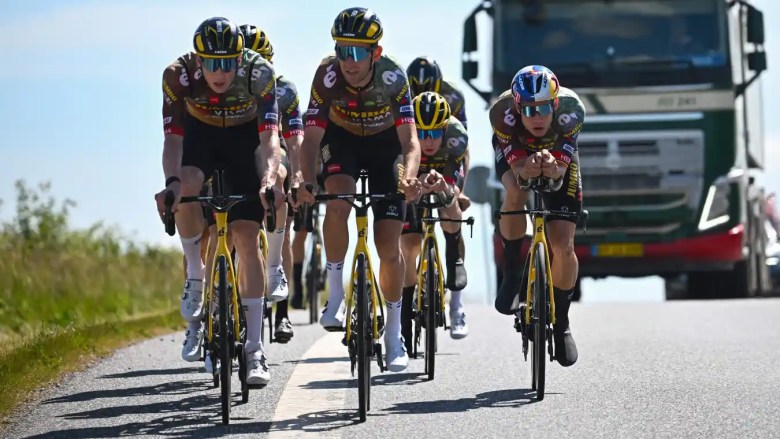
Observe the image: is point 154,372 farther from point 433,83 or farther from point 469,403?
point 433,83

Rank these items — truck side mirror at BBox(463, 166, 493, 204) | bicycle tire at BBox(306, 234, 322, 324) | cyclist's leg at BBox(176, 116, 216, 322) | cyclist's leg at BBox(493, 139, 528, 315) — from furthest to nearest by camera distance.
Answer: truck side mirror at BBox(463, 166, 493, 204) < bicycle tire at BBox(306, 234, 322, 324) < cyclist's leg at BBox(493, 139, 528, 315) < cyclist's leg at BBox(176, 116, 216, 322)

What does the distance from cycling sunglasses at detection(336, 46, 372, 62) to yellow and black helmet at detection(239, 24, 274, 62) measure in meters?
2.12

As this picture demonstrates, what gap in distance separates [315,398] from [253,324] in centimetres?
62

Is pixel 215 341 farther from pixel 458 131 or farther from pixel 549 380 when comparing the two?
pixel 458 131

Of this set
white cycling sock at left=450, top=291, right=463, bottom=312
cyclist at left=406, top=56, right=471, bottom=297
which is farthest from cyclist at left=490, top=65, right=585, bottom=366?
white cycling sock at left=450, top=291, right=463, bottom=312

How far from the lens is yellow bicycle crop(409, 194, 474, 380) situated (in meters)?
10.7

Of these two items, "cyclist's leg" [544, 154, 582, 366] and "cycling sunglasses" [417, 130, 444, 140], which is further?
"cycling sunglasses" [417, 130, 444, 140]

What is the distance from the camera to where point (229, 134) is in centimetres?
899

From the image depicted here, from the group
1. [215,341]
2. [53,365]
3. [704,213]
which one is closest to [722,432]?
[215,341]

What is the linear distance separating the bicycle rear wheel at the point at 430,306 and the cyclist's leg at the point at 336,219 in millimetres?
1071

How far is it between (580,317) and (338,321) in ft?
25.4

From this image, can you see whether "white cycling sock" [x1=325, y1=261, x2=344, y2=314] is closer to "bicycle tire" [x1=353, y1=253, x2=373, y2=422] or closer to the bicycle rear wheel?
"bicycle tire" [x1=353, y1=253, x2=373, y2=422]

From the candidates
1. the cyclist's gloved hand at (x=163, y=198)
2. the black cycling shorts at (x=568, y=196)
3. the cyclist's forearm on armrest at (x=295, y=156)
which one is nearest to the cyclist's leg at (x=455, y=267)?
the cyclist's forearm on armrest at (x=295, y=156)

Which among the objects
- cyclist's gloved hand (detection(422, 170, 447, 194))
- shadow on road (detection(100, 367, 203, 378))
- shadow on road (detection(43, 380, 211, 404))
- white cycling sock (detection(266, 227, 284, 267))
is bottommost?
shadow on road (detection(43, 380, 211, 404))
